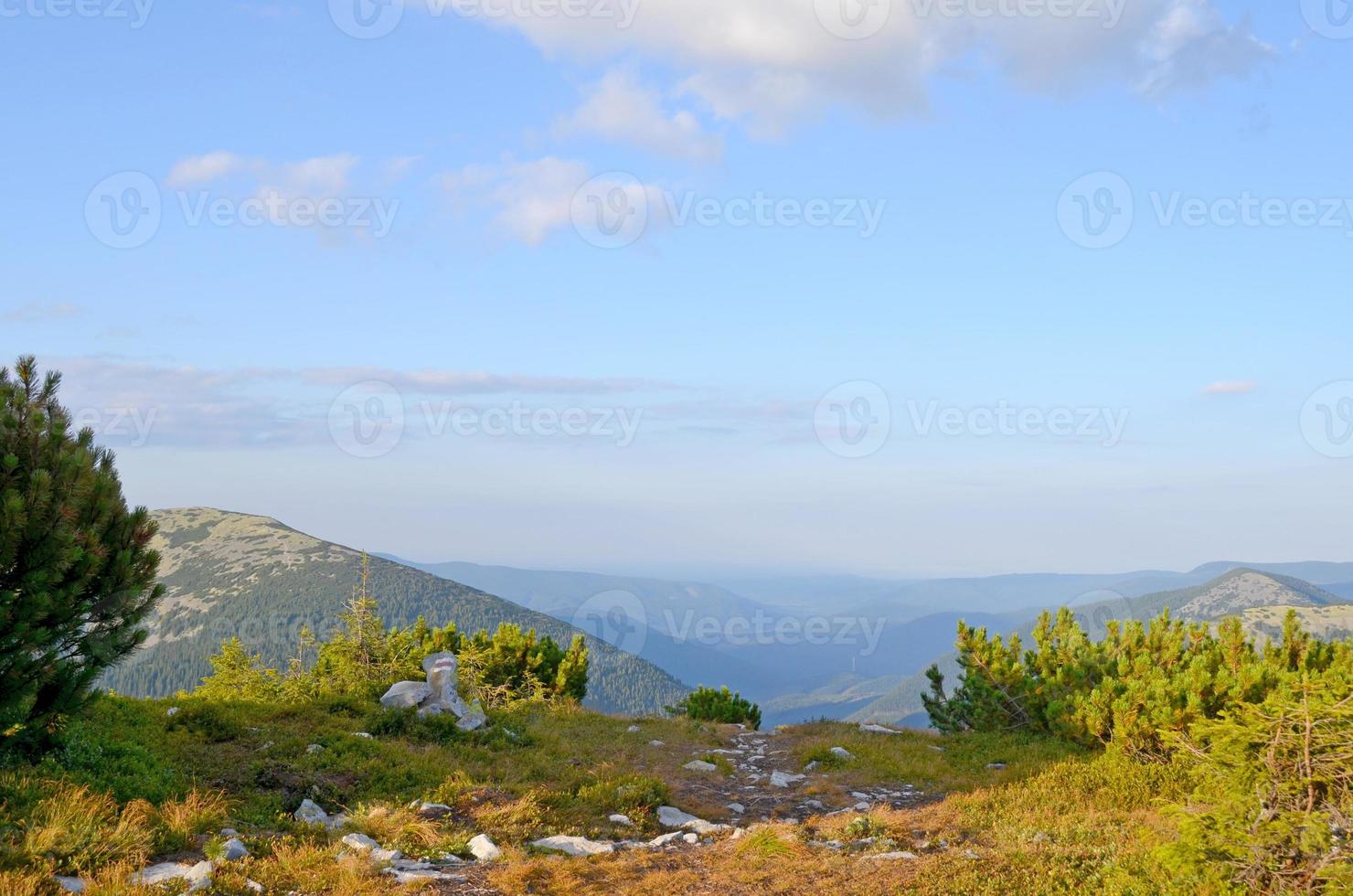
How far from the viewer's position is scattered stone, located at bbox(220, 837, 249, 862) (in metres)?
9.30

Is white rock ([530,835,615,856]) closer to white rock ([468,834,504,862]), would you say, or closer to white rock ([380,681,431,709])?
white rock ([468,834,504,862])

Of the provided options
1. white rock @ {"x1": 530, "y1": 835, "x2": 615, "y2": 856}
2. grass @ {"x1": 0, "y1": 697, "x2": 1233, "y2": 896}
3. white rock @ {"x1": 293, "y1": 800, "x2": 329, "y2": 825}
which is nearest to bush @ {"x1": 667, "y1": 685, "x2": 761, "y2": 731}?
grass @ {"x1": 0, "y1": 697, "x2": 1233, "y2": 896}

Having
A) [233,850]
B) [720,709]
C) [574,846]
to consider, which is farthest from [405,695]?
[720,709]

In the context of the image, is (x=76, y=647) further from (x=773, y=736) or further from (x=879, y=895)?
(x=773, y=736)

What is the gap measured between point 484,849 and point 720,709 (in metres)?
18.4

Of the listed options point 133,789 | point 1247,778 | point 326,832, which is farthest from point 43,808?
point 1247,778

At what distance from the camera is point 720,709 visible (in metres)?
28.0

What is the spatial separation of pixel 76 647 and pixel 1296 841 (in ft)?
47.2

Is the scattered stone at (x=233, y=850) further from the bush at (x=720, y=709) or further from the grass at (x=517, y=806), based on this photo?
the bush at (x=720, y=709)

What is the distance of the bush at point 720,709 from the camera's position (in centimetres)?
2784

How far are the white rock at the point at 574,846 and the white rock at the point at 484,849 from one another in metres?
0.60

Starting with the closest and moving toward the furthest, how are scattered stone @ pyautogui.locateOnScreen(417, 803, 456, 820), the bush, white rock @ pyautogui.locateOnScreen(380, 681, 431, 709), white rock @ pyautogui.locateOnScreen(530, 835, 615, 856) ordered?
white rock @ pyautogui.locateOnScreen(530, 835, 615, 856) < scattered stone @ pyautogui.locateOnScreen(417, 803, 456, 820) < white rock @ pyautogui.locateOnScreen(380, 681, 431, 709) < the bush

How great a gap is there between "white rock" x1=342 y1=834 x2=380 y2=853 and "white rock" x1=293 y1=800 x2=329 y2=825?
3.61 feet

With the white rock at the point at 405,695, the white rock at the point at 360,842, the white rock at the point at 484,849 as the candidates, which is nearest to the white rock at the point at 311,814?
the white rock at the point at 360,842
